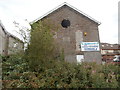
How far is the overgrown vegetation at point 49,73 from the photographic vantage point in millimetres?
5181

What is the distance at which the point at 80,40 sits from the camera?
1423 cm

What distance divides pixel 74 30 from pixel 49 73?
9177 millimetres

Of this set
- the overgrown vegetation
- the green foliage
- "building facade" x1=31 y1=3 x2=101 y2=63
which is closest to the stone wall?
"building facade" x1=31 y1=3 x2=101 y2=63

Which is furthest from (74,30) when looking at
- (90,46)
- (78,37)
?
(90,46)

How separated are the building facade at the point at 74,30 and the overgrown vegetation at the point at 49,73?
648 centimetres

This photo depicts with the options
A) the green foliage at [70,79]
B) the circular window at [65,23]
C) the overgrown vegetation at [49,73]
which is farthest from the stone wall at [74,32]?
the green foliage at [70,79]

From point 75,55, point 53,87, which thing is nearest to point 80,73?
point 53,87

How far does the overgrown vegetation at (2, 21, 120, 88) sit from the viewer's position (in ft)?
17.0

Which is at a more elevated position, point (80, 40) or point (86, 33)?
point (86, 33)

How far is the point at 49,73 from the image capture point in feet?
20.8

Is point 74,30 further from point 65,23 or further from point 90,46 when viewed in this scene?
point 90,46

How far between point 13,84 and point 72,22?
11048 mm

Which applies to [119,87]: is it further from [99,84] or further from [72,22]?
[72,22]

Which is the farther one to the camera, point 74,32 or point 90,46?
point 74,32
